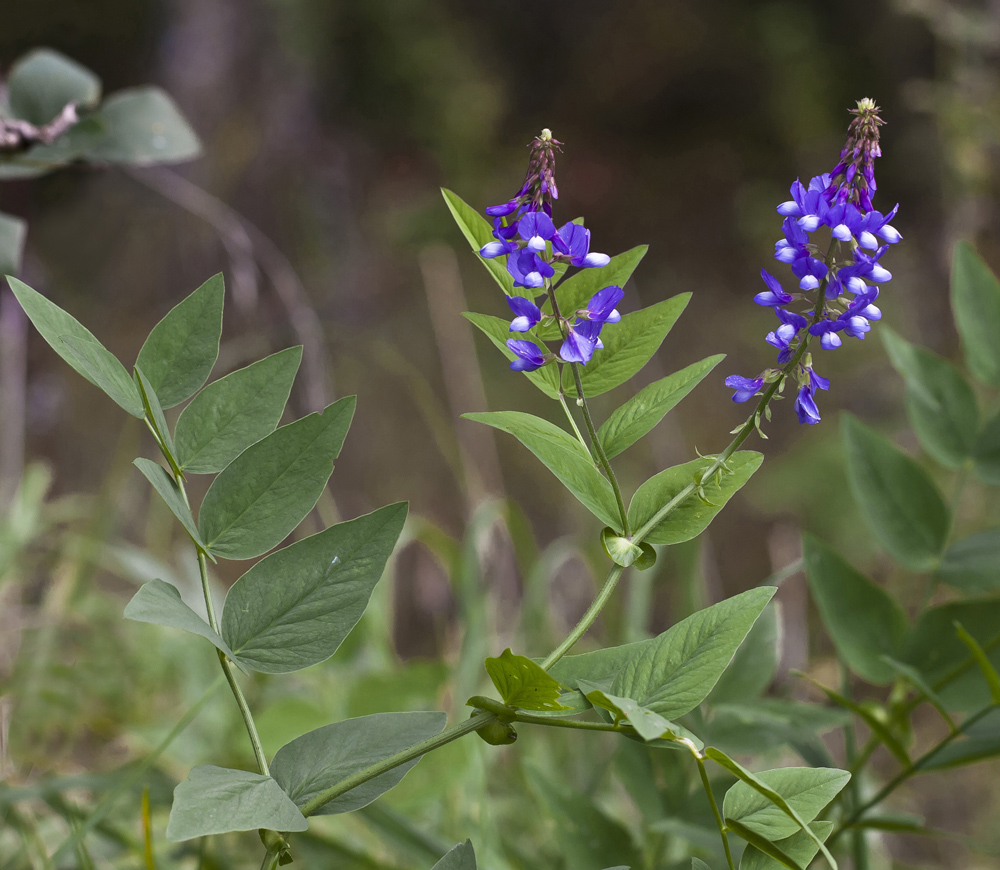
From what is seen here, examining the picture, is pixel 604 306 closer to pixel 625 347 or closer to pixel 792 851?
pixel 625 347

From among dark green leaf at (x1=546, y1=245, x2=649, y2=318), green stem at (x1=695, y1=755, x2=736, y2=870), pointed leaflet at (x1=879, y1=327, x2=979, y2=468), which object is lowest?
green stem at (x1=695, y1=755, x2=736, y2=870)

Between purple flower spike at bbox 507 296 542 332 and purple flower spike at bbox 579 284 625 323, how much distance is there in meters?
0.02

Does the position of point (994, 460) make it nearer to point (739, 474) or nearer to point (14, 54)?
point (739, 474)

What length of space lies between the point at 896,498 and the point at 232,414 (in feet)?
1.26

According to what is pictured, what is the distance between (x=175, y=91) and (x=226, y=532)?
9.39ft

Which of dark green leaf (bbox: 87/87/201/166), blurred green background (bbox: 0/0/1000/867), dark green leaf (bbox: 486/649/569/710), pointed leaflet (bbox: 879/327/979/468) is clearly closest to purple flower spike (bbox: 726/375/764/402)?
dark green leaf (bbox: 486/649/569/710)

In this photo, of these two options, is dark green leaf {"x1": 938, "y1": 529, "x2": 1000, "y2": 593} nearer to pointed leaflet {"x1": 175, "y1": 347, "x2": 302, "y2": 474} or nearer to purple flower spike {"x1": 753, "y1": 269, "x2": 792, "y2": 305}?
purple flower spike {"x1": 753, "y1": 269, "x2": 792, "y2": 305}

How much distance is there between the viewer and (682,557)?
69cm

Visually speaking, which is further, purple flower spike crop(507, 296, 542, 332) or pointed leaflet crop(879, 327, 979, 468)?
pointed leaflet crop(879, 327, 979, 468)

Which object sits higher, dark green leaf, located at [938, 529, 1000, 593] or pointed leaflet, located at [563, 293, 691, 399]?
pointed leaflet, located at [563, 293, 691, 399]

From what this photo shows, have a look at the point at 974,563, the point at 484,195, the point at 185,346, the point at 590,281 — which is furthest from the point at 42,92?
the point at 484,195

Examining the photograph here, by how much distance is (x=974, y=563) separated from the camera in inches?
18.6

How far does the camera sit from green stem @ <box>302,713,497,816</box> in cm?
26

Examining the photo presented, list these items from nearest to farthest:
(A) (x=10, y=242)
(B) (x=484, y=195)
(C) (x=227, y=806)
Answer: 1. (C) (x=227, y=806)
2. (A) (x=10, y=242)
3. (B) (x=484, y=195)
